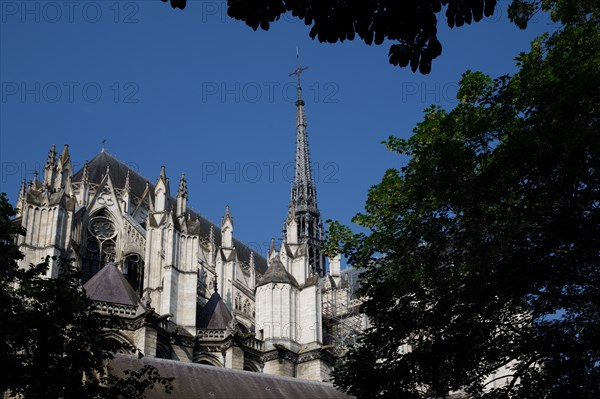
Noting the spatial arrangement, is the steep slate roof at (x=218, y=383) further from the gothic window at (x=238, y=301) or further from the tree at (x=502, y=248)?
the gothic window at (x=238, y=301)

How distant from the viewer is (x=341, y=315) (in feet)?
171

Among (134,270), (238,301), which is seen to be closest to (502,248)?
(134,270)

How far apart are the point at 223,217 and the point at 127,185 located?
808 centimetres

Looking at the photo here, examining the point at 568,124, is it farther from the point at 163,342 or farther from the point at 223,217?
the point at 223,217

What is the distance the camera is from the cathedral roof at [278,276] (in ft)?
131

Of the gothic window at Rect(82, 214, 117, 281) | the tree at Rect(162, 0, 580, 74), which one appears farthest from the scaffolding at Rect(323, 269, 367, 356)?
the tree at Rect(162, 0, 580, 74)

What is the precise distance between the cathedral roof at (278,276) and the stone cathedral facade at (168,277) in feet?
0.19

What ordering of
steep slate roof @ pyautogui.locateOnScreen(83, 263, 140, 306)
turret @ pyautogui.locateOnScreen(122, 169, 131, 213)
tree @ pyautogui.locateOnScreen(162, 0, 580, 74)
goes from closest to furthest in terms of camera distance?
tree @ pyautogui.locateOnScreen(162, 0, 580, 74) → steep slate roof @ pyautogui.locateOnScreen(83, 263, 140, 306) → turret @ pyautogui.locateOnScreen(122, 169, 131, 213)

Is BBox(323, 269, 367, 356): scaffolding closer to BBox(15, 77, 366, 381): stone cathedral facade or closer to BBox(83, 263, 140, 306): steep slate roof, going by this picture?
BBox(15, 77, 366, 381): stone cathedral facade

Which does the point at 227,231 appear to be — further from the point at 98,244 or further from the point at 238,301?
the point at 98,244

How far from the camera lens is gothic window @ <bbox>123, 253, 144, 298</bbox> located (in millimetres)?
39812

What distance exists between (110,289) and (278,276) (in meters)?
8.75

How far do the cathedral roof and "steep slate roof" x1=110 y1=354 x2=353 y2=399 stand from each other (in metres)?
7.50

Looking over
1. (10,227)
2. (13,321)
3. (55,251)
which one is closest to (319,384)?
(55,251)
